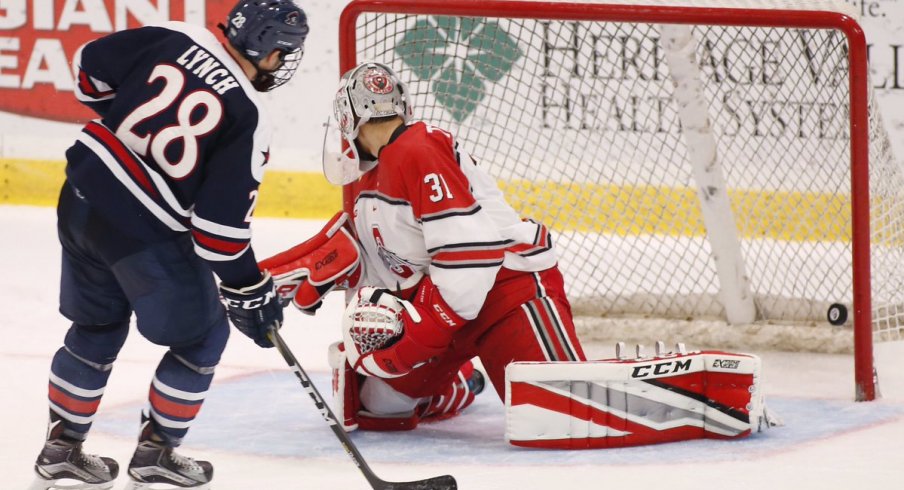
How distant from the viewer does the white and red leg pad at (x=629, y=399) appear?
2783 millimetres

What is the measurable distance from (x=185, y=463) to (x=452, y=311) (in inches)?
25.4

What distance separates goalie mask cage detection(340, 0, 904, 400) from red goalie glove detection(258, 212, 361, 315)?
0.40 metres

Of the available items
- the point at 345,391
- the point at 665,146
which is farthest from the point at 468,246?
the point at 665,146

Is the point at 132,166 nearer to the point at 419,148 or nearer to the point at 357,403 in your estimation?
the point at 419,148

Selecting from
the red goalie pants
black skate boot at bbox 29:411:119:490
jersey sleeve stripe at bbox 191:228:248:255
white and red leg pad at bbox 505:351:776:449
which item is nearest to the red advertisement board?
the red goalie pants

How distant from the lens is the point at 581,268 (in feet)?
13.9

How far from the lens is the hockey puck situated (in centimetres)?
385

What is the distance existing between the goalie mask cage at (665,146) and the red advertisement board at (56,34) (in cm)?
175

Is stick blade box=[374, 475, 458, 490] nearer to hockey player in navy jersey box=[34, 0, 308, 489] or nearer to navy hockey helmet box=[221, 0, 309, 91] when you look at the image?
hockey player in navy jersey box=[34, 0, 308, 489]

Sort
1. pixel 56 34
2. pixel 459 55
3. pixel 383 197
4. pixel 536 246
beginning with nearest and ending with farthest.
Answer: pixel 383 197 < pixel 536 246 < pixel 459 55 < pixel 56 34

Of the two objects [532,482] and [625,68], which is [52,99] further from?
[532,482]

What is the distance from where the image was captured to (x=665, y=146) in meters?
4.55

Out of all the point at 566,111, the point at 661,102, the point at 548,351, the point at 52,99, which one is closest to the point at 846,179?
the point at 661,102

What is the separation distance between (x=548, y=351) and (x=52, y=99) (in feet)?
11.9
